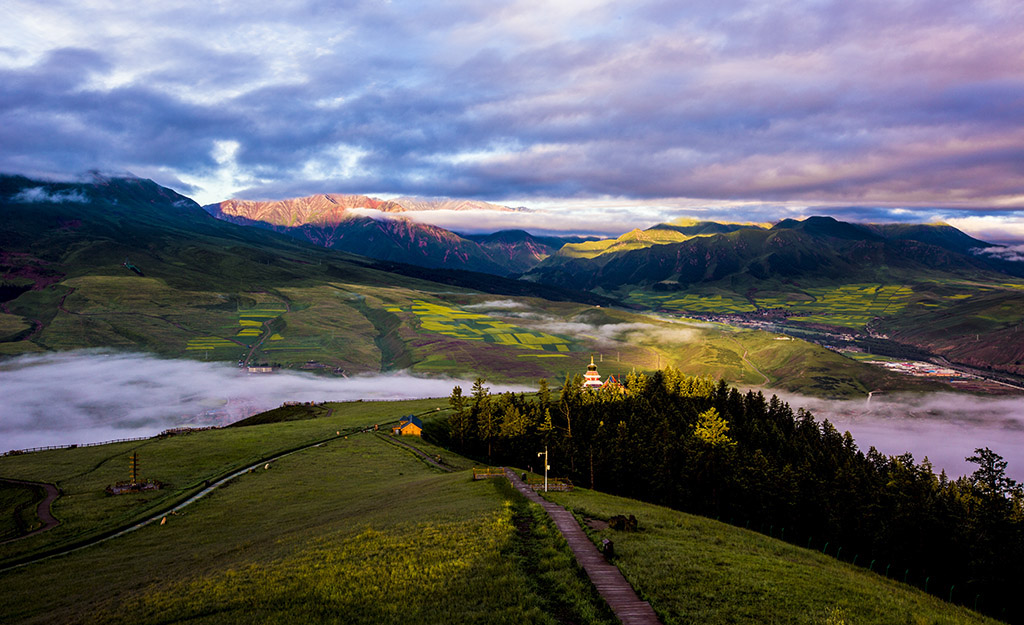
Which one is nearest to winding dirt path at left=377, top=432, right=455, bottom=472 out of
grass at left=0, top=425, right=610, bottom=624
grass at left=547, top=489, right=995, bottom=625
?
grass at left=0, top=425, right=610, bottom=624

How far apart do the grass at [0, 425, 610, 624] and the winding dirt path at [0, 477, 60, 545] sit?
11.8 m

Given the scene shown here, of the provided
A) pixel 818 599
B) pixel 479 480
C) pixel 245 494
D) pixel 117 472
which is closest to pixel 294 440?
pixel 117 472

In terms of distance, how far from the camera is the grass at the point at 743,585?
1224 inches

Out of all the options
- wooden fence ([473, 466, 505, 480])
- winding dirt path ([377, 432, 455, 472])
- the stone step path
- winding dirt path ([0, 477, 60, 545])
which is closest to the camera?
the stone step path

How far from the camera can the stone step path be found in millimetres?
30211

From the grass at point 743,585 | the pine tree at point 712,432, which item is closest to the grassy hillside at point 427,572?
the grass at point 743,585

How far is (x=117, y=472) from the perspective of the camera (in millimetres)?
98188

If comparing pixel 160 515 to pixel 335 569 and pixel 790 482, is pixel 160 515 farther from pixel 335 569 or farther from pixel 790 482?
pixel 790 482

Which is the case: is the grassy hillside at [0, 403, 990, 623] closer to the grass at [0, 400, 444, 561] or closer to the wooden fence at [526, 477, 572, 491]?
the wooden fence at [526, 477, 572, 491]

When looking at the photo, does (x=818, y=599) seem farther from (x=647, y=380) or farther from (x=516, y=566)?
(x=647, y=380)

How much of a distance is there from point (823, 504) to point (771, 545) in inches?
1495

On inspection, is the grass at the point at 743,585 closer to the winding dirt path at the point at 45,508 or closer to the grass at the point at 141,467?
the grass at the point at 141,467

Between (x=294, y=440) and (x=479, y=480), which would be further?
(x=294, y=440)

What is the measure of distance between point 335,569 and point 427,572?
23.7 ft
